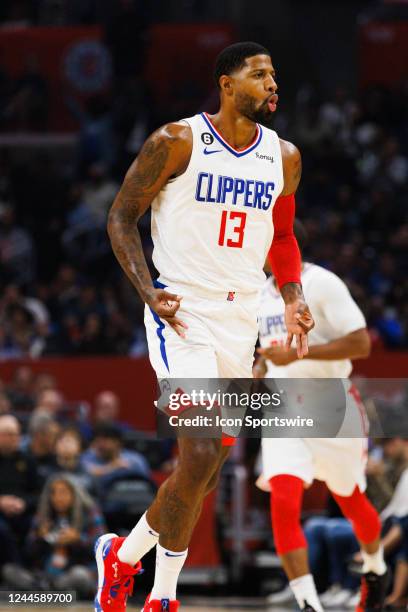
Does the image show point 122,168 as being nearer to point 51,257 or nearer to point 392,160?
point 51,257

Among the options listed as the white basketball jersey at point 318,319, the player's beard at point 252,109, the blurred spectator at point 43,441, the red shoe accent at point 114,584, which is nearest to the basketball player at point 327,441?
the white basketball jersey at point 318,319

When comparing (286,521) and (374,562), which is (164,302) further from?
(374,562)

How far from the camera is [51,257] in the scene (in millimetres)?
18359

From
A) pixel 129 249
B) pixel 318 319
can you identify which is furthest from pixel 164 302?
pixel 318 319

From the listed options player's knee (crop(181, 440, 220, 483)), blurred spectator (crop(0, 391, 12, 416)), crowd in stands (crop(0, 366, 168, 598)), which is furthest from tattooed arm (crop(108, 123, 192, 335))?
blurred spectator (crop(0, 391, 12, 416))

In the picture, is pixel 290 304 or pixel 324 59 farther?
pixel 324 59

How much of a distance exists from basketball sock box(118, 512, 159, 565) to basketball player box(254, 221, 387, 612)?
1534 millimetres

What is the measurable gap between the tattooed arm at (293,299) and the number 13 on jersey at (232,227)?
388 millimetres

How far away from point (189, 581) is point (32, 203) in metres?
8.87

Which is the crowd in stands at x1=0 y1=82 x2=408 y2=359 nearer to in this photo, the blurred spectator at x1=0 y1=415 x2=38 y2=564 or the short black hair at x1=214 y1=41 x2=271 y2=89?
the blurred spectator at x1=0 y1=415 x2=38 y2=564

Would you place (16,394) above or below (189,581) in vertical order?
above

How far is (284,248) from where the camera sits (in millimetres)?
6688

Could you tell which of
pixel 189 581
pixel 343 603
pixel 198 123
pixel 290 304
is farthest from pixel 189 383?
pixel 189 581

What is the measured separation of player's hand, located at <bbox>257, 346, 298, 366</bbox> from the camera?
7.56 meters
